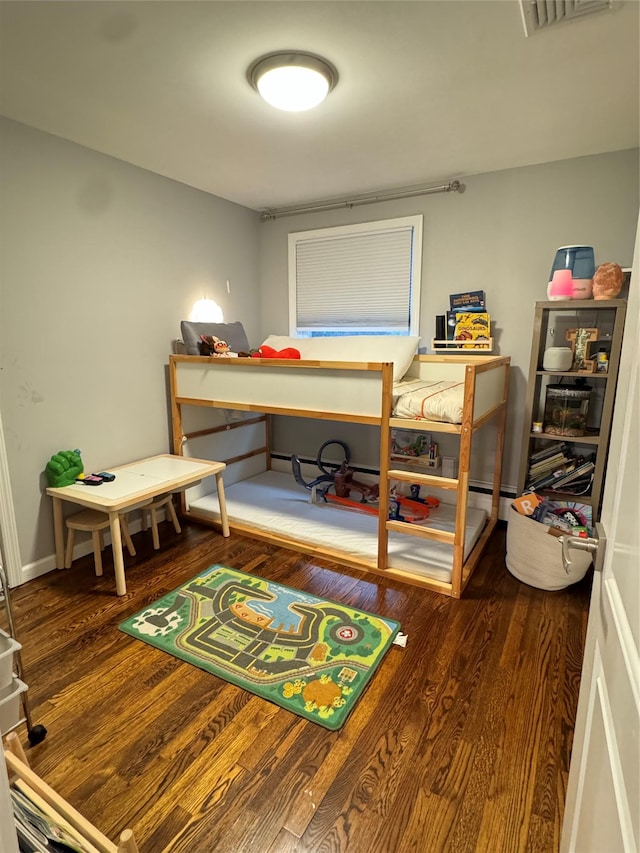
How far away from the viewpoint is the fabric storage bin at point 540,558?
2.28 metres

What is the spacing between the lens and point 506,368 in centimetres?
288

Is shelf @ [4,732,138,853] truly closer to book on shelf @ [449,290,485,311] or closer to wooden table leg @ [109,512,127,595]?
wooden table leg @ [109,512,127,595]

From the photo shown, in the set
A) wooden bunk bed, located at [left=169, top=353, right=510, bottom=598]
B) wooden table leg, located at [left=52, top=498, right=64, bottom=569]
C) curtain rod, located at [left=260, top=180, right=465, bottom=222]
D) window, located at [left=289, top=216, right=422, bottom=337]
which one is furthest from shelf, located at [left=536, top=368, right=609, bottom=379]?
wooden table leg, located at [left=52, top=498, right=64, bottom=569]

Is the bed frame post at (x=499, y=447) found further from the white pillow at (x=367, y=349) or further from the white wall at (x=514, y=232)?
the white pillow at (x=367, y=349)

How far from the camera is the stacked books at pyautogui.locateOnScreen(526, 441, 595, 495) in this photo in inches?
106

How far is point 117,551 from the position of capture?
2.24 metres

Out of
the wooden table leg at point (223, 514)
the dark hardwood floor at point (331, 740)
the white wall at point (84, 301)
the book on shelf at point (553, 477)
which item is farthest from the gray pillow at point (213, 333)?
the book on shelf at point (553, 477)

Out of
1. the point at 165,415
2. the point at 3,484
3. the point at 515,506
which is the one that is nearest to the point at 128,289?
the point at 165,415

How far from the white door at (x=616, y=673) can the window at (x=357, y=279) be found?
8.30 feet

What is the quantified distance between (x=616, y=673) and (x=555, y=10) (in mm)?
1872

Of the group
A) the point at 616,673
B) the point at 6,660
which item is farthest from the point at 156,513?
the point at 616,673

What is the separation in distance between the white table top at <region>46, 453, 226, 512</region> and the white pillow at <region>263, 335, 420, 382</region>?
107 centimetres

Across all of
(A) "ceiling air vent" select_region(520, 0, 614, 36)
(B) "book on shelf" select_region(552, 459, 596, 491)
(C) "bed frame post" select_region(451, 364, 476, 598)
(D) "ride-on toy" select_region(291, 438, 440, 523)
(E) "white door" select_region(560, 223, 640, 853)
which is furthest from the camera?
(D) "ride-on toy" select_region(291, 438, 440, 523)

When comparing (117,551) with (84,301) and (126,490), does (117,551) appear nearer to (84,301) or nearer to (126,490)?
(126,490)
